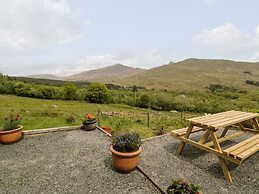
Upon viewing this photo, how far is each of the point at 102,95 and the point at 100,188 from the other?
68.9ft

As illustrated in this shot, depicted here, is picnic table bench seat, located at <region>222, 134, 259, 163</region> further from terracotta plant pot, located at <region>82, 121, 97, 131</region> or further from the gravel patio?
terracotta plant pot, located at <region>82, 121, 97, 131</region>

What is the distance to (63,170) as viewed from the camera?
163 inches

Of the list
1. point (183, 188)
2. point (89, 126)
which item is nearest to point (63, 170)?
point (183, 188)

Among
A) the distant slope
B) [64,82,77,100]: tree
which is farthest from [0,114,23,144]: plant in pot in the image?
the distant slope

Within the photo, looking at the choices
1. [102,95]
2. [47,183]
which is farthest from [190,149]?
[102,95]

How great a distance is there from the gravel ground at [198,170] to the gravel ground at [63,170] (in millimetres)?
477

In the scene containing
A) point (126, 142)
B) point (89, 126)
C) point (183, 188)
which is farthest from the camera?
point (89, 126)

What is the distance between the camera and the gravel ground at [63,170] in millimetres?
3484

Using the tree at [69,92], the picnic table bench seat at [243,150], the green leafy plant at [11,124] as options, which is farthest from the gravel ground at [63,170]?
the tree at [69,92]

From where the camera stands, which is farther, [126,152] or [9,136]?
[9,136]

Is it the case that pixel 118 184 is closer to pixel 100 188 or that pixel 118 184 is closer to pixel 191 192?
pixel 100 188

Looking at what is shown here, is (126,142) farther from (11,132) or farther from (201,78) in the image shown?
(201,78)

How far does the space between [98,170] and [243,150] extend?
10.9ft

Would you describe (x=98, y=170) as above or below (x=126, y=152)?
below
